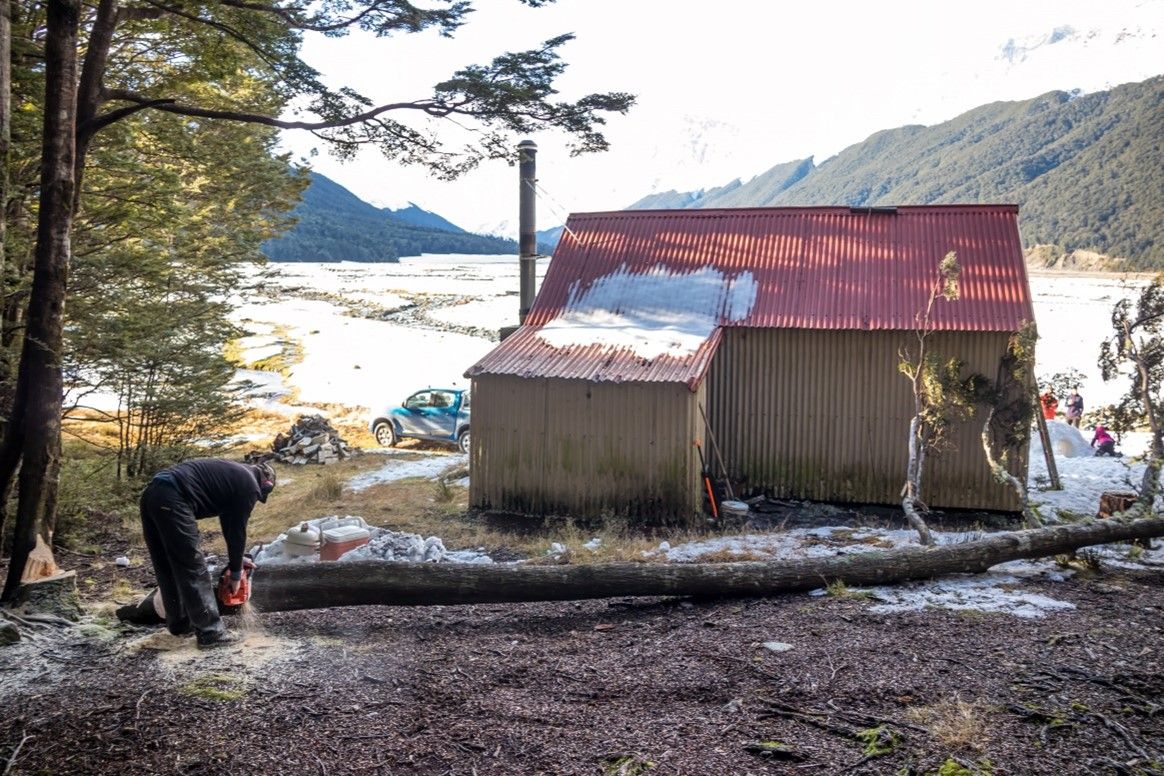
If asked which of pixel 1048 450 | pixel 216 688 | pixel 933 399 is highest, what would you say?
pixel 933 399

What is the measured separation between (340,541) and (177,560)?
4.90 m

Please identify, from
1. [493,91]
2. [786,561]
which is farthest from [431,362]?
[786,561]

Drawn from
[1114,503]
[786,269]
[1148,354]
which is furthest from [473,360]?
[1148,354]

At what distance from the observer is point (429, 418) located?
22.5m

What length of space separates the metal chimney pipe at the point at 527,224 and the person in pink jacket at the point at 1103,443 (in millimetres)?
13453

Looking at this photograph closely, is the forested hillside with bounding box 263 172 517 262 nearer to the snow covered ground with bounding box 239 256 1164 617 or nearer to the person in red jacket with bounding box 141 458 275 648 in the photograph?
the snow covered ground with bounding box 239 256 1164 617

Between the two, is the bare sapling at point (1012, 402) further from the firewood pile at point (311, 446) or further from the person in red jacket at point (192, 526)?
the firewood pile at point (311, 446)

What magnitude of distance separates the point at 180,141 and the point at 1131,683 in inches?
540

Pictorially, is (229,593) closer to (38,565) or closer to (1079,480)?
(38,565)

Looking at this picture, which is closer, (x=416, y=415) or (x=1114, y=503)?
(x=1114, y=503)

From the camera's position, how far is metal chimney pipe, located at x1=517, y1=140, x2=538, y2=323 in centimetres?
1800

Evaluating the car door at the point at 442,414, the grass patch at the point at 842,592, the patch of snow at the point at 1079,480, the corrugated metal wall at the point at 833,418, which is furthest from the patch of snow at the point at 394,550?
the car door at the point at 442,414

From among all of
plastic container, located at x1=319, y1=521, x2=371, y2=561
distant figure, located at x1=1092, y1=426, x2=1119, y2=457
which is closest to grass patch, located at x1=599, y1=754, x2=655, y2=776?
plastic container, located at x1=319, y1=521, x2=371, y2=561

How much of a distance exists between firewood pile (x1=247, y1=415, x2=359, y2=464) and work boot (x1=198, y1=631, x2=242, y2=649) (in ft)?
48.6
